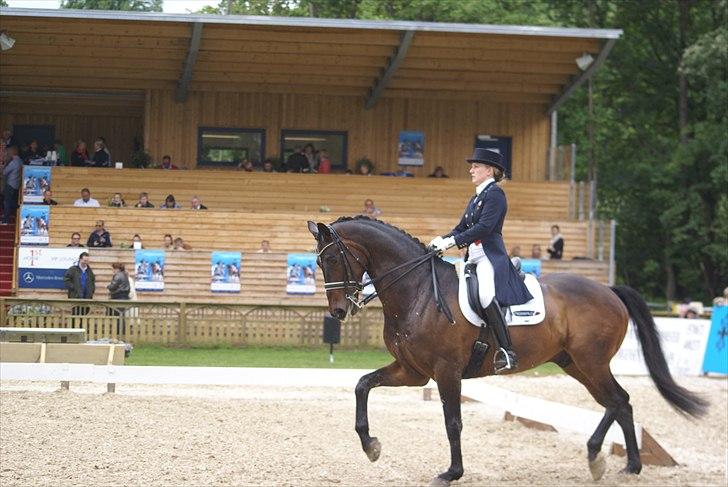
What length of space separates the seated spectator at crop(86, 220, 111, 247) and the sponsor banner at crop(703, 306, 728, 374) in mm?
12669

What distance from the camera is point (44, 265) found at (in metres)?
23.5

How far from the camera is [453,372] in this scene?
10.1 m

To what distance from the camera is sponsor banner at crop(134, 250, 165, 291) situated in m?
24.1

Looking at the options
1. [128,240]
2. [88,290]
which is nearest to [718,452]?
[88,290]

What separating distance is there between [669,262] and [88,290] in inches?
1012

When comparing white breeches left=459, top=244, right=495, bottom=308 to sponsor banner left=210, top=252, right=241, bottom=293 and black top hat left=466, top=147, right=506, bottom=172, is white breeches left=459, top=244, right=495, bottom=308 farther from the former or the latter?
sponsor banner left=210, top=252, right=241, bottom=293

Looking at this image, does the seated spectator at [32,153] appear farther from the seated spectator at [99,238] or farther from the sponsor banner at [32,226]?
the seated spectator at [99,238]

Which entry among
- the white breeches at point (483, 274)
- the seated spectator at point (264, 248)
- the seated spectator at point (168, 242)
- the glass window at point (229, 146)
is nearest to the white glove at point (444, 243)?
the white breeches at point (483, 274)

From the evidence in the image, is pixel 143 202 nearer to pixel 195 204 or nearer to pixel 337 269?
pixel 195 204

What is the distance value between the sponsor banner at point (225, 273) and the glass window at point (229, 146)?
5.35 metres

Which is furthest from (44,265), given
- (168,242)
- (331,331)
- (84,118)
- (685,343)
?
(685,343)

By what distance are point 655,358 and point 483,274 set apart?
309 cm

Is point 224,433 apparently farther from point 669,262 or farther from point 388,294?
point 669,262

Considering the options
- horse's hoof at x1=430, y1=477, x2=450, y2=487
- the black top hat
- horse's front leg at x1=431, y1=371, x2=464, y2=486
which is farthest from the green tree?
horse's hoof at x1=430, y1=477, x2=450, y2=487
